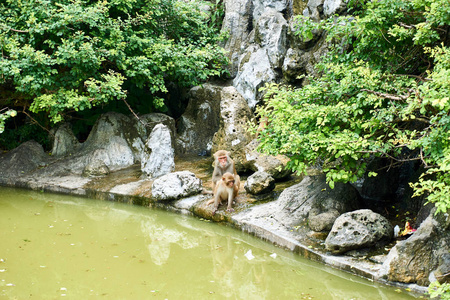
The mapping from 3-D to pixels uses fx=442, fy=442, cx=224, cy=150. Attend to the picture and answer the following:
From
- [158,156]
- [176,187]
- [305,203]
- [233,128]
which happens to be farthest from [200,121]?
[305,203]

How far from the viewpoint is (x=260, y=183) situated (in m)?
8.79

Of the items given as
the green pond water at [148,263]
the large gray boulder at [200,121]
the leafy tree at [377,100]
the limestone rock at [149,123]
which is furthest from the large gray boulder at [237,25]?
the leafy tree at [377,100]

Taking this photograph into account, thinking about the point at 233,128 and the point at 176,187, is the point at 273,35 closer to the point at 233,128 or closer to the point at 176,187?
the point at 233,128

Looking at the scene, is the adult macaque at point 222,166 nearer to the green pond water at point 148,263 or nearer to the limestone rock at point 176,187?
the limestone rock at point 176,187

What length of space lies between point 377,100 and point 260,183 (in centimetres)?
323

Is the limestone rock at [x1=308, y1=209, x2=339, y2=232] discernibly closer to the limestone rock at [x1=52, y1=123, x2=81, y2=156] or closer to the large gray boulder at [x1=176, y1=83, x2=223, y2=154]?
the large gray boulder at [x1=176, y1=83, x2=223, y2=154]

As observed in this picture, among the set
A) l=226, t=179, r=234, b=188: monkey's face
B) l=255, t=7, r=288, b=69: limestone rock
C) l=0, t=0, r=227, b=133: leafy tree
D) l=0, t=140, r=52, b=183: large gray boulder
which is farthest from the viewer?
l=255, t=7, r=288, b=69: limestone rock

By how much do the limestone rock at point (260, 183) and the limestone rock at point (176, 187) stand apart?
119 centimetres

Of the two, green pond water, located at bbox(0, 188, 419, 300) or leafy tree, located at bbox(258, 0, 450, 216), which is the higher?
leafy tree, located at bbox(258, 0, 450, 216)

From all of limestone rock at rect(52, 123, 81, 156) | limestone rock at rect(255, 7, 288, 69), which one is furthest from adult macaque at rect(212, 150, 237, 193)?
limestone rock at rect(52, 123, 81, 156)

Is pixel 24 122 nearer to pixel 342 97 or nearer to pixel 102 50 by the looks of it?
pixel 102 50

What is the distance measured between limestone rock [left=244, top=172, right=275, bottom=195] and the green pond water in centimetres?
105

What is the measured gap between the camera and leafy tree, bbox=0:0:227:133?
404 inches

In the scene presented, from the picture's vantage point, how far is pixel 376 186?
27.3 feet
